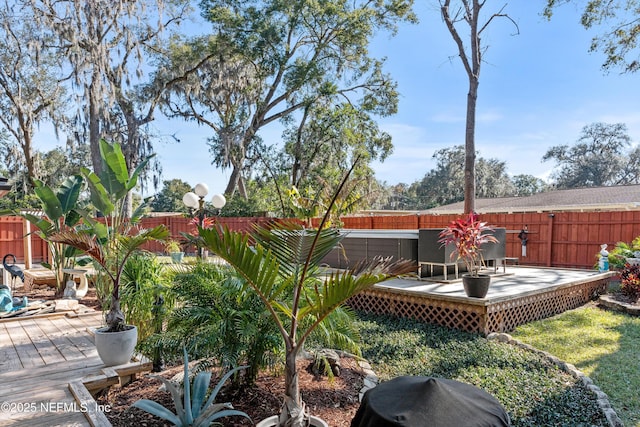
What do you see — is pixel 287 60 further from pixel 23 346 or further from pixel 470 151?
pixel 23 346

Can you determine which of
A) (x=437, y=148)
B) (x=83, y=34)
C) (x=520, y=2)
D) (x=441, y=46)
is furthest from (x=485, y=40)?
(x=437, y=148)

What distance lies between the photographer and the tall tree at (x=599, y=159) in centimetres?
3078

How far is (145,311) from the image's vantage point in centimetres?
387

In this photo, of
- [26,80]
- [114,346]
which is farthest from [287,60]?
[114,346]

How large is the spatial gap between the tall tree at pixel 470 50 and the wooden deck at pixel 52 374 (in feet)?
33.8

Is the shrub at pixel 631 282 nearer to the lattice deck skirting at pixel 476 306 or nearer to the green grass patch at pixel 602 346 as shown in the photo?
the lattice deck skirting at pixel 476 306

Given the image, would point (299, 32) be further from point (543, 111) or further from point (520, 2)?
point (543, 111)

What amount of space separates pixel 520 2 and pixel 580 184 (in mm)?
26179

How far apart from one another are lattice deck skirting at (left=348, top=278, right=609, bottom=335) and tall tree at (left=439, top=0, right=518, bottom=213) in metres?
5.12

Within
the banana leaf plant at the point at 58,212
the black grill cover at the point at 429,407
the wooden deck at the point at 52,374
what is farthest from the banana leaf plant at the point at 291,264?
the banana leaf plant at the point at 58,212

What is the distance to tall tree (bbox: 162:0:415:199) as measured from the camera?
58.3ft

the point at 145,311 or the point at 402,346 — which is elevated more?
the point at 145,311

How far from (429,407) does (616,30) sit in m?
13.1

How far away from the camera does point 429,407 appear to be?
1713mm
